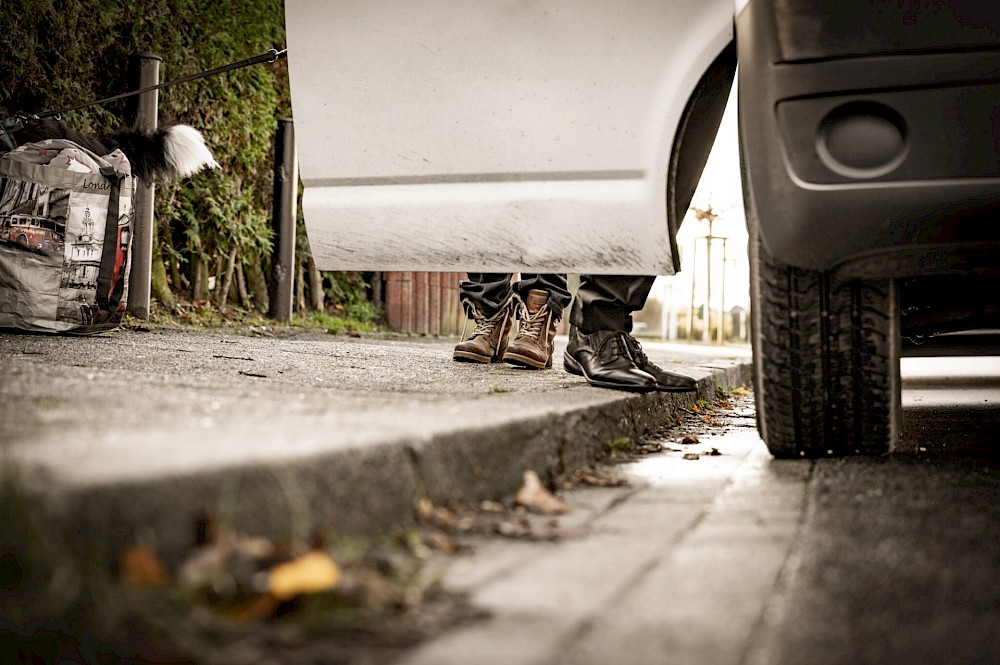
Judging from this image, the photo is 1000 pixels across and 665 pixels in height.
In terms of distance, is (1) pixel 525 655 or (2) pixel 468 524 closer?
(1) pixel 525 655

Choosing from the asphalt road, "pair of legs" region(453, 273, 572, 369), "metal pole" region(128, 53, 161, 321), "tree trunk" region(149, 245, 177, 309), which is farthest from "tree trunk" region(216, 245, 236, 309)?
the asphalt road

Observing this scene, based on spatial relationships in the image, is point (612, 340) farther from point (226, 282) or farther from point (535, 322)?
point (226, 282)

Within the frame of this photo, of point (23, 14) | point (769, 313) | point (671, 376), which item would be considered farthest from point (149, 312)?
point (769, 313)

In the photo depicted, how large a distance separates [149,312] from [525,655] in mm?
4951

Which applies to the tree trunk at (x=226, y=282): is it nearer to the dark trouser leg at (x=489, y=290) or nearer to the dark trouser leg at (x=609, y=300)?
the dark trouser leg at (x=489, y=290)

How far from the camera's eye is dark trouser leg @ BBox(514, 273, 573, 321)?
348 cm

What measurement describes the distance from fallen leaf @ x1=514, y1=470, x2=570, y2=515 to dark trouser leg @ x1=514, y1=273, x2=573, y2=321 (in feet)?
5.68

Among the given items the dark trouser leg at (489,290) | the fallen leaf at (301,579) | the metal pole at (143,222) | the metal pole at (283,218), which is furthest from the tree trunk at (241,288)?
the fallen leaf at (301,579)

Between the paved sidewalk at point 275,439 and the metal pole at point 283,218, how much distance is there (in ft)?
11.4

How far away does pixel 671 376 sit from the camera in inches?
115

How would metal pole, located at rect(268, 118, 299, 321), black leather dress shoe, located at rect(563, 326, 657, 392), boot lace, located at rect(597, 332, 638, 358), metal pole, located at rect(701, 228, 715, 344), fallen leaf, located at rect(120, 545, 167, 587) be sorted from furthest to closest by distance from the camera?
metal pole, located at rect(701, 228, 715, 344) < metal pole, located at rect(268, 118, 299, 321) < boot lace, located at rect(597, 332, 638, 358) < black leather dress shoe, located at rect(563, 326, 657, 392) < fallen leaf, located at rect(120, 545, 167, 587)

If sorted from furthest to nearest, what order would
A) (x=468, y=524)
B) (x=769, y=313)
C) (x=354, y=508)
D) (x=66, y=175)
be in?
(x=66, y=175) < (x=769, y=313) < (x=468, y=524) < (x=354, y=508)

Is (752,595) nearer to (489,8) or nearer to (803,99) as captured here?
(803,99)

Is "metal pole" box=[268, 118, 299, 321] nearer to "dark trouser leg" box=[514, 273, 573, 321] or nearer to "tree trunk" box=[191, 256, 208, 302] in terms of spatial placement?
"tree trunk" box=[191, 256, 208, 302]
